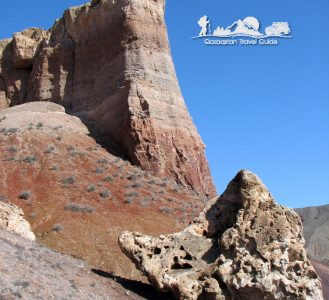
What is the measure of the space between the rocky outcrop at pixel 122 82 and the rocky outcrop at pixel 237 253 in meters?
17.9

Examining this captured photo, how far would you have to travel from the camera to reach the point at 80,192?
80.2 feet

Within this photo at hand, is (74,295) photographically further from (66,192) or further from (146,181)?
(146,181)

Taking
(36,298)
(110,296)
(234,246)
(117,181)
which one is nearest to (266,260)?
(234,246)

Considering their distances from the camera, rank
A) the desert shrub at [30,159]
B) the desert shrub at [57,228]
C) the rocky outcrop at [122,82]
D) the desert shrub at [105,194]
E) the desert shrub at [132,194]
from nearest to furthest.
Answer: the desert shrub at [57,228] → the desert shrub at [105,194] → the desert shrub at [132,194] → the desert shrub at [30,159] → the rocky outcrop at [122,82]

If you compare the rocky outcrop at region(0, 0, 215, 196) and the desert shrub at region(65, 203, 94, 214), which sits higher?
→ the rocky outcrop at region(0, 0, 215, 196)

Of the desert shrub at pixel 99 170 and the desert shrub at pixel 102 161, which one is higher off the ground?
the desert shrub at pixel 102 161

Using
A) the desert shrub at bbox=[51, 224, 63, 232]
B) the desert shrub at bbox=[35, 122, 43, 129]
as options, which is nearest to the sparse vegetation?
the desert shrub at bbox=[35, 122, 43, 129]

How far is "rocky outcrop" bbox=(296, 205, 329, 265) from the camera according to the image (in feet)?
250

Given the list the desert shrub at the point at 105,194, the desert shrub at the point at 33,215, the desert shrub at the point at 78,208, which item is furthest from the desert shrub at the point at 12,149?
the desert shrub at the point at 33,215

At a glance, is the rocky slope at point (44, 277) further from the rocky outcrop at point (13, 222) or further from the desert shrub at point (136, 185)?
the desert shrub at point (136, 185)

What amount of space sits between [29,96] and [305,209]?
66353 millimetres

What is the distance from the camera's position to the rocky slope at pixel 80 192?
1961 centimetres

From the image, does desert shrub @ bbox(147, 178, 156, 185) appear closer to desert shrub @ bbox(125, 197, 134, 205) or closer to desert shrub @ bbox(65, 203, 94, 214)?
desert shrub @ bbox(125, 197, 134, 205)

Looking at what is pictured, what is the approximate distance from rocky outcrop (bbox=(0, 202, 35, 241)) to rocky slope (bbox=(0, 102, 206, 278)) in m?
2.92
